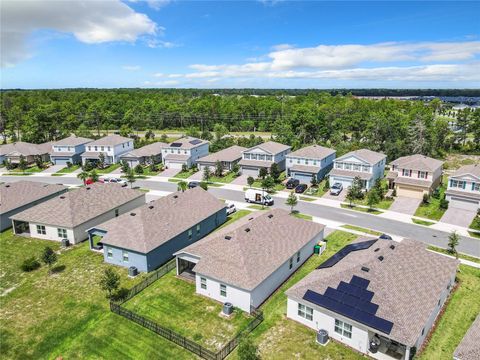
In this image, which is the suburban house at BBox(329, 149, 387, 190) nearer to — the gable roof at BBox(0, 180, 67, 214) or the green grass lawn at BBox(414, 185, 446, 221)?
the green grass lawn at BBox(414, 185, 446, 221)

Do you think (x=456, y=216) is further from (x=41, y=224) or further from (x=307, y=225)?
(x=41, y=224)

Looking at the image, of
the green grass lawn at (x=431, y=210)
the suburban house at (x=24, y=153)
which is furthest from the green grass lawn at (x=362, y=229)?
the suburban house at (x=24, y=153)

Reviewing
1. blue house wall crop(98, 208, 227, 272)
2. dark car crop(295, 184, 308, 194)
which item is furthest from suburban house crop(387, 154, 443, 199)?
blue house wall crop(98, 208, 227, 272)

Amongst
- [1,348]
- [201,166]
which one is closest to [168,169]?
[201,166]

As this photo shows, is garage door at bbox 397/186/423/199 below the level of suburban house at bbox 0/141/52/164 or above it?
below

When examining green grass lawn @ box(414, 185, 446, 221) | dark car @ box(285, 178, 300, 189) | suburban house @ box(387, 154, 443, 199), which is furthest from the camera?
dark car @ box(285, 178, 300, 189)

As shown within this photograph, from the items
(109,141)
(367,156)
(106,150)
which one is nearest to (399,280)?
(367,156)
